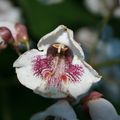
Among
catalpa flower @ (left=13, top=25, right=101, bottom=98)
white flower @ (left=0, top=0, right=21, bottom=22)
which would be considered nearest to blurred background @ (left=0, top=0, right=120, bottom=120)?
white flower @ (left=0, top=0, right=21, bottom=22)

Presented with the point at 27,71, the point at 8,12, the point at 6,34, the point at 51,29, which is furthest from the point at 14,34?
the point at 8,12

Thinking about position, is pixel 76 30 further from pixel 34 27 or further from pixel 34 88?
pixel 34 88

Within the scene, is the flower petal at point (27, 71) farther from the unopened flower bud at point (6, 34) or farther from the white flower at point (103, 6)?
the white flower at point (103, 6)

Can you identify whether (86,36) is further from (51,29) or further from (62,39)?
(62,39)

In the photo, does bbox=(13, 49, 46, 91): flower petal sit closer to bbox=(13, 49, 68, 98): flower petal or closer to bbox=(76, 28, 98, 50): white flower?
bbox=(13, 49, 68, 98): flower petal

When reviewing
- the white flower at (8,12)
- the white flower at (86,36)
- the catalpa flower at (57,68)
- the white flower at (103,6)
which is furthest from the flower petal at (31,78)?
the white flower at (86,36)

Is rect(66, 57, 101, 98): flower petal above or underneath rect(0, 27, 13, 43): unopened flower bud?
underneath

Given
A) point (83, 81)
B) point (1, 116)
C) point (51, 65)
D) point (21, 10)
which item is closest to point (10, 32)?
point (51, 65)
